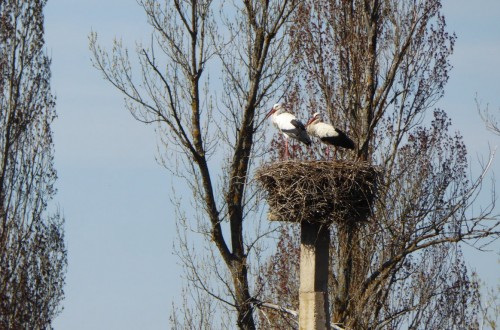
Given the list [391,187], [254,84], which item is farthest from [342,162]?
[391,187]

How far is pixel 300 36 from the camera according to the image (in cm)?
1839

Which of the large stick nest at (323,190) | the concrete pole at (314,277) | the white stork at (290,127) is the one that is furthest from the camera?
the white stork at (290,127)

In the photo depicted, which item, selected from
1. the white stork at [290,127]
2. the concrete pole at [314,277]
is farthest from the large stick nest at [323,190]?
the white stork at [290,127]

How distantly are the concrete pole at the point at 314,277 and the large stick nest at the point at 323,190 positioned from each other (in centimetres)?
28

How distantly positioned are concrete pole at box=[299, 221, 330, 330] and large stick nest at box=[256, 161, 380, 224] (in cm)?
28

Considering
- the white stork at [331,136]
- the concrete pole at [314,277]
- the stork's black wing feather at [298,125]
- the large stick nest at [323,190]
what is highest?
the stork's black wing feather at [298,125]

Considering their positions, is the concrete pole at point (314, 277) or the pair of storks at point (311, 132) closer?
the concrete pole at point (314, 277)

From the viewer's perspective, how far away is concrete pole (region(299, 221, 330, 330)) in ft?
45.0

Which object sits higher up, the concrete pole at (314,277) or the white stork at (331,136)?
the white stork at (331,136)

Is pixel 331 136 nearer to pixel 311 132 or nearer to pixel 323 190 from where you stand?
pixel 311 132

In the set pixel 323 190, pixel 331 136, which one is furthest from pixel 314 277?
pixel 331 136

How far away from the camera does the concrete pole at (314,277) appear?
13.7m

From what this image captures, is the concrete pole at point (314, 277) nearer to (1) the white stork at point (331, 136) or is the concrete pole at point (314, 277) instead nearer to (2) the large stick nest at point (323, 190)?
(2) the large stick nest at point (323, 190)

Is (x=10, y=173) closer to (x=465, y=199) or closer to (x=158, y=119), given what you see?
(x=158, y=119)
